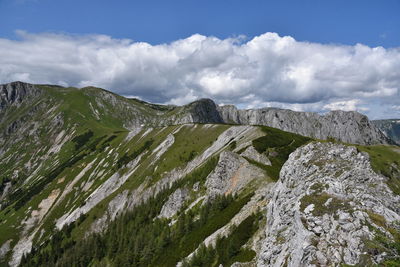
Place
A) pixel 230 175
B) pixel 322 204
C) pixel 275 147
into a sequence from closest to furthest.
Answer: pixel 322 204, pixel 230 175, pixel 275 147

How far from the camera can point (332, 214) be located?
3209 centimetres

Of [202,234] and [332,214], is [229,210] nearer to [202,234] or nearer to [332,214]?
[202,234]

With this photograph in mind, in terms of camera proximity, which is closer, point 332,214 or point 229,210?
point 332,214

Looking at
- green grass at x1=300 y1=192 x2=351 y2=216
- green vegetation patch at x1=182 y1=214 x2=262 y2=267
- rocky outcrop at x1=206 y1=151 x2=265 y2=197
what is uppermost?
rocky outcrop at x1=206 y1=151 x2=265 y2=197

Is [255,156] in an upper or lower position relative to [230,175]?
upper

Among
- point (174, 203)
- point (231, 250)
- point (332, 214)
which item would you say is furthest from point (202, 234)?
point (332, 214)

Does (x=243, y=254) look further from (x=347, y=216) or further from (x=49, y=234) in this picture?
(x=49, y=234)

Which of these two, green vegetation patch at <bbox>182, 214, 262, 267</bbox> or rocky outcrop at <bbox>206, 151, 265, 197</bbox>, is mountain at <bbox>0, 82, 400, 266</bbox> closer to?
green vegetation patch at <bbox>182, 214, 262, 267</bbox>

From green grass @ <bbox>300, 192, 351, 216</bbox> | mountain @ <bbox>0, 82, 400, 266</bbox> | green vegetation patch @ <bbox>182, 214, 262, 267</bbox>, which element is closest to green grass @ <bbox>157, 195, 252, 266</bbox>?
mountain @ <bbox>0, 82, 400, 266</bbox>

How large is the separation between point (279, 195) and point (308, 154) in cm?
899

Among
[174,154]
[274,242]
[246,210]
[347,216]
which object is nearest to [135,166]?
[174,154]

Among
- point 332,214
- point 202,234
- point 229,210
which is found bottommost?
point 332,214

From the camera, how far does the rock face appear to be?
94.3 feet

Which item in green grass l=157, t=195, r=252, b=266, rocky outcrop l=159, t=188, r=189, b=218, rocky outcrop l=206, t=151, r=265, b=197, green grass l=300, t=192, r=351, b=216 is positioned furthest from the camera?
rocky outcrop l=159, t=188, r=189, b=218
